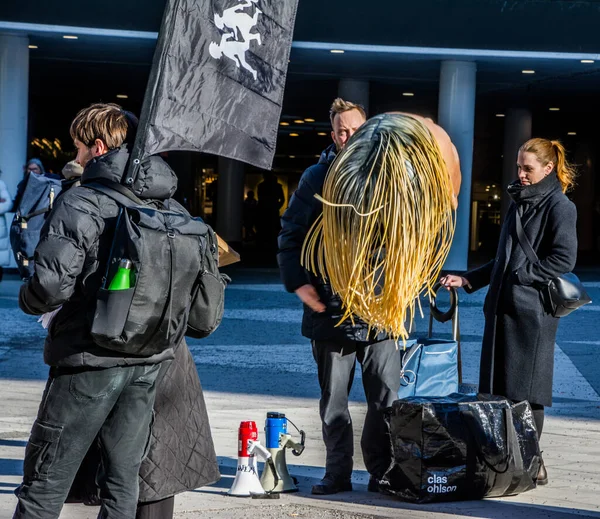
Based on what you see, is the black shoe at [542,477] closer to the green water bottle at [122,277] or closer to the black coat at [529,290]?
the black coat at [529,290]

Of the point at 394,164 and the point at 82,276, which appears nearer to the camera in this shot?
the point at 394,164

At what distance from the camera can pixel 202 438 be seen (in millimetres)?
4191

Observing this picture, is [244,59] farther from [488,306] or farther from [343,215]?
[488,306]

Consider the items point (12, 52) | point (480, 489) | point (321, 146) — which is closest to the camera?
point (480, 489)

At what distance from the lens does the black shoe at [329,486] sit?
17.5 ft

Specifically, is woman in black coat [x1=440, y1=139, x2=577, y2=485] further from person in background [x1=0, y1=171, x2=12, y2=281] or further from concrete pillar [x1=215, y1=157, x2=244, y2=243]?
concrete pillar [x1=215, y1=157, x2=244, y2=243]

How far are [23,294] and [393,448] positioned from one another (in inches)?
93.2

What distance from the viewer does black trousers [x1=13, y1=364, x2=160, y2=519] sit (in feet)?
11.5

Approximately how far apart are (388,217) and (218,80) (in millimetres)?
851

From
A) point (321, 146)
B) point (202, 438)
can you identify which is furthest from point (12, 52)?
point (321, 146)

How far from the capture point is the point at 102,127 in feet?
12.2

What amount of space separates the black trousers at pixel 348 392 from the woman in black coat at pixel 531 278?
698 millimetres

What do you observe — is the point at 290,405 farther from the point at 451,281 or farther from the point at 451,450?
the point at 451,450

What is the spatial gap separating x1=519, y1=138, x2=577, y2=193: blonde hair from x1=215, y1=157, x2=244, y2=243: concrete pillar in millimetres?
26941
